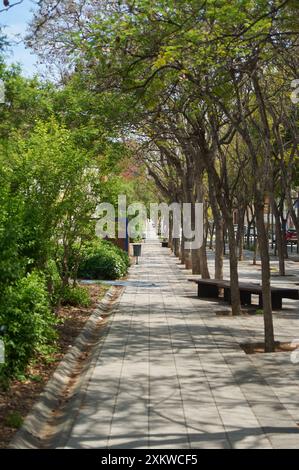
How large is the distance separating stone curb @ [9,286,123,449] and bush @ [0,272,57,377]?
48cm

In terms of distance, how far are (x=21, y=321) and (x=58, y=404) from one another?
3.69 feet

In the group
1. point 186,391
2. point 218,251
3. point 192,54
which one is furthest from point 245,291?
point 186,391

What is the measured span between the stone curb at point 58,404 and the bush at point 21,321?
1.58 ft

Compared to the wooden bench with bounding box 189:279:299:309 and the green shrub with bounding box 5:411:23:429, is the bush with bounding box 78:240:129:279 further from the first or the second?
the green shrub with bounding box 5:411:23:429

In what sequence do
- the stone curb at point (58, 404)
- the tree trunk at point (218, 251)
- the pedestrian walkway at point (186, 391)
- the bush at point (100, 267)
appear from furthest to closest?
the bush at point (100, 267), the tree trunk at point (218, 251), the stone curb at point (58, 404), the pedestrian walkway at point (186, 391)

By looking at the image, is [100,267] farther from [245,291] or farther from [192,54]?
[192,54]

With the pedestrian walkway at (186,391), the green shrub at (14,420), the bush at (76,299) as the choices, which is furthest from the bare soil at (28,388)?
the bush at (76,299)

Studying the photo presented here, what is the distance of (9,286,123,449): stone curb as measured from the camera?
6.88 metres

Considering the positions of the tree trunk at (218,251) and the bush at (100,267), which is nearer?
the tree trunk at (218,251)

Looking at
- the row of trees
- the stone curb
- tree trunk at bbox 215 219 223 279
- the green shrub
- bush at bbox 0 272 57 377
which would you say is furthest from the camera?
tree trunk at bbox 215 219 223 279

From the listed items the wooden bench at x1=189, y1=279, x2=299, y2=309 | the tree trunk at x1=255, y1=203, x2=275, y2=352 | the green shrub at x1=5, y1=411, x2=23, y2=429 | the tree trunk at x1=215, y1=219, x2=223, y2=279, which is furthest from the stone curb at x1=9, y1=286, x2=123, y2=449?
the tree trunk at x1=215, y1=219, x2=223, y2=279

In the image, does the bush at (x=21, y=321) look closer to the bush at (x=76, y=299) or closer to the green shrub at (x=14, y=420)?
the green shrub at (x=14, y=420)

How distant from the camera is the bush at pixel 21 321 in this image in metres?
8.32
